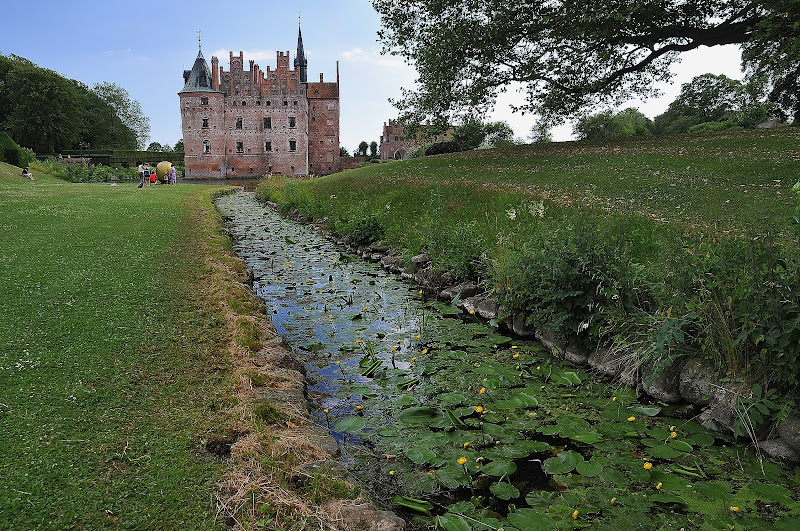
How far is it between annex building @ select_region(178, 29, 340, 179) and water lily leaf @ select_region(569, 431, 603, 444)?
226 ft

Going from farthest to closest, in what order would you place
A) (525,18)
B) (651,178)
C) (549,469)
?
(525,18) < (651,178) < (549,469)

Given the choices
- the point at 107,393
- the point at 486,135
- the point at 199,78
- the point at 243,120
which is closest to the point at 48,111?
the point at 199,78

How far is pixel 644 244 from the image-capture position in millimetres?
7566

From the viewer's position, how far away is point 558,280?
601cm

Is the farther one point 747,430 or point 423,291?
point 423,291

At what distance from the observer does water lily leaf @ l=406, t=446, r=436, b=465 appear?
3848 mm

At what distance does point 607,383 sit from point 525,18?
20937 millimetres

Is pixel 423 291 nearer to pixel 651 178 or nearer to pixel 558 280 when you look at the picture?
pixel 558 280

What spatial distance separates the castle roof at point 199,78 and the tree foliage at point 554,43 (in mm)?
48761

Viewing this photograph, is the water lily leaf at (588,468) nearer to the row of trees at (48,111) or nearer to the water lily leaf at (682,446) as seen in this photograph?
the water lily leaf at (682,446)

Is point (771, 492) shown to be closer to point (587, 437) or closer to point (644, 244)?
point (587, 437)

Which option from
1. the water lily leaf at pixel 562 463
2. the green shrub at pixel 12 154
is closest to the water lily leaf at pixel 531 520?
the water lily leaf at pixel 562 463

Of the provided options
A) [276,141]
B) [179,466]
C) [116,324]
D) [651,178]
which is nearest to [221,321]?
[116,324]

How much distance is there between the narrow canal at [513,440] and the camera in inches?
130
